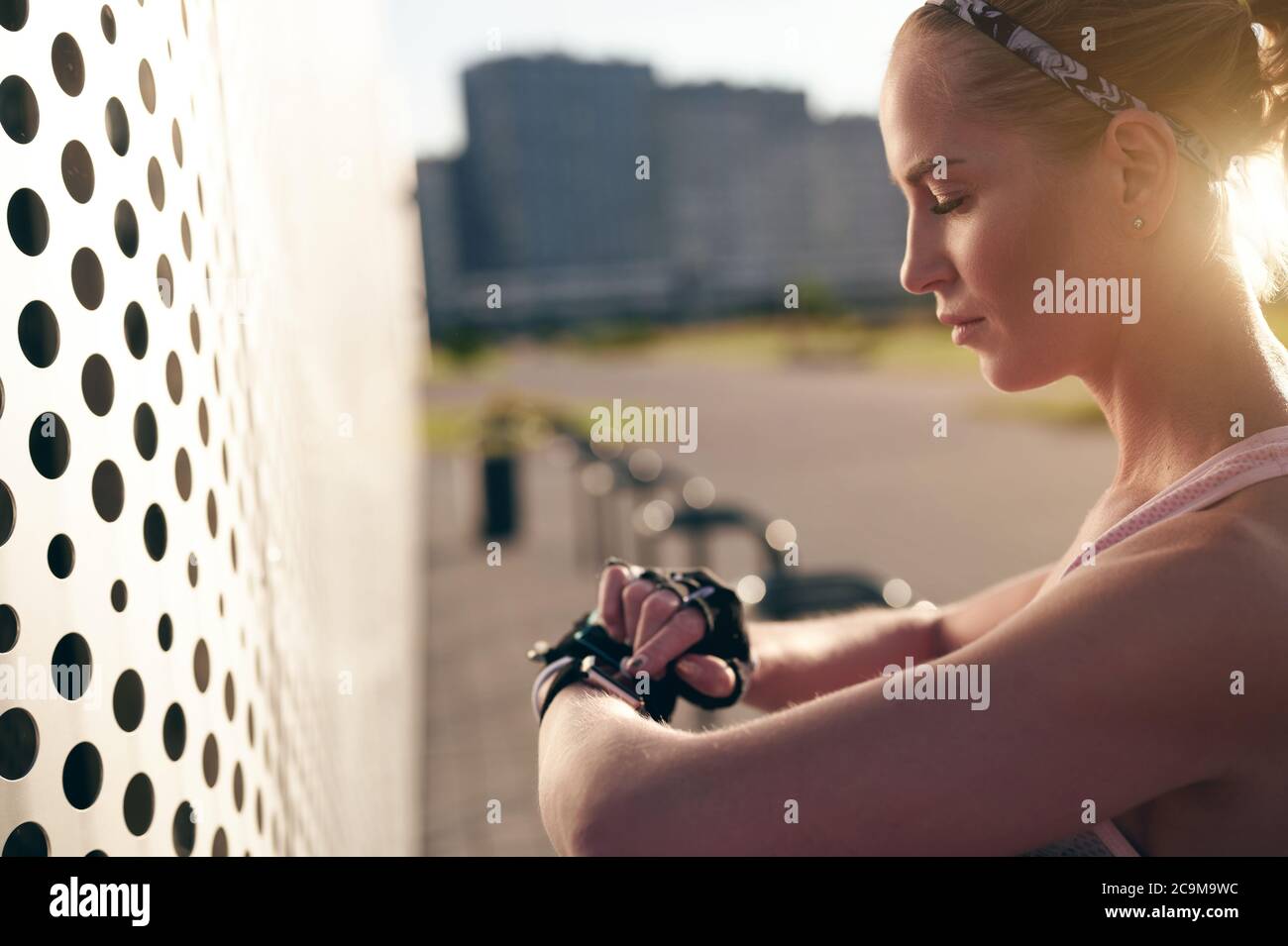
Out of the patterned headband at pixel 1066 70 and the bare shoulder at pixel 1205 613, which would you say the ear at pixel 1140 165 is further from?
the bare shoulder at pixel 1205 613

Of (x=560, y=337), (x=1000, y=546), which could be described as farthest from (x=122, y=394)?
(x=560, y=337)

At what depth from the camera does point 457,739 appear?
21.6ft

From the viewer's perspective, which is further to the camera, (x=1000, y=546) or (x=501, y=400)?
(x=501, y=400)

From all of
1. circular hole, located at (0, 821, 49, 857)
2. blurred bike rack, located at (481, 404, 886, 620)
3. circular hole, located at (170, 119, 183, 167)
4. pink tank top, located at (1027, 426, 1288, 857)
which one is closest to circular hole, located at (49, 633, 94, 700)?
circular hole, located at (0, 821, 49, 857)

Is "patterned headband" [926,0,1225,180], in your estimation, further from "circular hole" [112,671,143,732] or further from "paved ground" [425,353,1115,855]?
"paved ground" [425,353,1115,855]

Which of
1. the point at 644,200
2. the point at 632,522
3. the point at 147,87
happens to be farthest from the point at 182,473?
the point at 644,200

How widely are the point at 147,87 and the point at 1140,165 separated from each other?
3.75 feet

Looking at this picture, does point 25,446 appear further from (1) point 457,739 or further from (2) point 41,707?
(1) point 457,739

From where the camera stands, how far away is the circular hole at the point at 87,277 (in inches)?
37.8

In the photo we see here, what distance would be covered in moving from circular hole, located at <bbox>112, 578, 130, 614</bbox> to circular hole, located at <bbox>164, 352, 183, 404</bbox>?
0.79 ft

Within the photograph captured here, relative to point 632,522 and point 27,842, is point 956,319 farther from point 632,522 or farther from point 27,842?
point 632,522

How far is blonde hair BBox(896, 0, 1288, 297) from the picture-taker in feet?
4.28

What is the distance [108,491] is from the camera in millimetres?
1001

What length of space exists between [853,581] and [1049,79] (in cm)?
303
